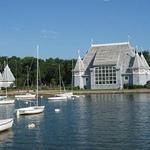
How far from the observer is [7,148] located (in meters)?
36.0

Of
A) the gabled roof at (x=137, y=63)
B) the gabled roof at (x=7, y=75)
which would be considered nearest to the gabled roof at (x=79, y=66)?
the gabled roof at (x=137, y=63)

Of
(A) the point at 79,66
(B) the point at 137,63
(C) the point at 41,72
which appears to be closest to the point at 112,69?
(B) the point at 137,63

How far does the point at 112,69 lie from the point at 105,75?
283 centimetres

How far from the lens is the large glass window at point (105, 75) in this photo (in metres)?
134

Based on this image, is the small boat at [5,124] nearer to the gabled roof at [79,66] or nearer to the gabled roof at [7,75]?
the gabled roof at [79,66]

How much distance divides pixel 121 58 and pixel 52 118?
266ft

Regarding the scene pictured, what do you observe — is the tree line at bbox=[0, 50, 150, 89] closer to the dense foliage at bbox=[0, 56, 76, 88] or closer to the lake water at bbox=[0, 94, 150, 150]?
the dense foliage at bbox=[0, 56, 76, 88]

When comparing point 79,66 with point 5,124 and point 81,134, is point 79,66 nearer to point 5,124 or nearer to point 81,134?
point 5,124

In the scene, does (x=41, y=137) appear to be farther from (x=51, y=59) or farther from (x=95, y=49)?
(x=51, y=59)

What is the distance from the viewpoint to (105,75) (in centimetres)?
13438

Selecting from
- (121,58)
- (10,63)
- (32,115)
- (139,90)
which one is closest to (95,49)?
(121,58)

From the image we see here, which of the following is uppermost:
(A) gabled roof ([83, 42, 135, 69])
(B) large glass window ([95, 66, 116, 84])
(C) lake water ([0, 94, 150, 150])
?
(A) gabled roof ([83, 42, 135, 69])

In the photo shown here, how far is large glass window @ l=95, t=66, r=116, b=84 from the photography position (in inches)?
5268

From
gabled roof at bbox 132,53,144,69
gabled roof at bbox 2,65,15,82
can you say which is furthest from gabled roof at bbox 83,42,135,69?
gabled roof at bbox 2,65,15,82
